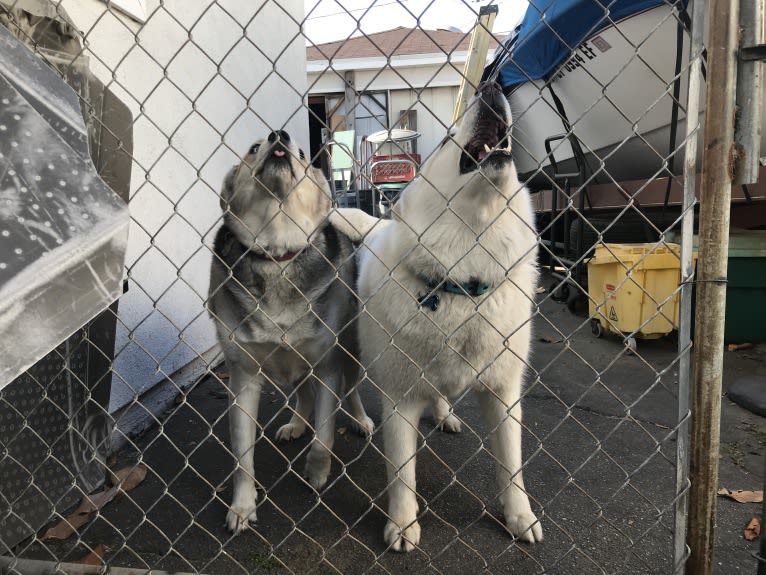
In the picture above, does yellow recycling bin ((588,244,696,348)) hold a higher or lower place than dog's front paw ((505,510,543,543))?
lower

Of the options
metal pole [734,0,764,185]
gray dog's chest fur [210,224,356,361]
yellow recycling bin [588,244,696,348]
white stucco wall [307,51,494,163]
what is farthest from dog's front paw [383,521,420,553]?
white stucco wall [307,51,494,163]

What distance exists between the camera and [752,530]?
1.85 metres

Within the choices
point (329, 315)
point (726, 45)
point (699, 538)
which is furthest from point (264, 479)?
point (726, 45)

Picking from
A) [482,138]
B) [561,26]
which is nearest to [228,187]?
[482,138]

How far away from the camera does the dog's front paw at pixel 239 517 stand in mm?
2016

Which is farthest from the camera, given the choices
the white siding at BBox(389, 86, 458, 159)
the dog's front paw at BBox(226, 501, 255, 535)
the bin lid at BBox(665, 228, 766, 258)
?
the white siding at BBox(389, 86, 458, 159)

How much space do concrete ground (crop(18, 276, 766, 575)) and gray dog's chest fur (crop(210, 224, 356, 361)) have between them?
16.9 inches

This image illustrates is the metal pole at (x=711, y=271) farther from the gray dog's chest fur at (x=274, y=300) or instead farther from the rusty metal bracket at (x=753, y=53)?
the gray dog's chest fur at (x=274, y=300)

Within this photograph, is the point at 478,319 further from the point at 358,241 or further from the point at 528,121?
the point at 528,121

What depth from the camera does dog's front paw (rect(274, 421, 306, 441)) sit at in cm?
286

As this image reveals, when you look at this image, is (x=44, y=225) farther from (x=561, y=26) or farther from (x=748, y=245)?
(x=748, y=245)

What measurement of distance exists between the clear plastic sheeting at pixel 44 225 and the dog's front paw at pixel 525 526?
5.25ft

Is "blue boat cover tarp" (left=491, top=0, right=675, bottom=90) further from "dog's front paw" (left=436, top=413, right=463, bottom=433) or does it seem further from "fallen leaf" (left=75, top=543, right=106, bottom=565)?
"fallen leaf" (left=75, top=543, right=106, bottom=565)

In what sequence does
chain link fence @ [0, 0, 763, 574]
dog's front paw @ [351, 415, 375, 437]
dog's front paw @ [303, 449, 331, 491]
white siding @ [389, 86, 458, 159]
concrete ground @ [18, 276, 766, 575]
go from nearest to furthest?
chain link fence @ [0, 0, 763, 574] → concrete ground @ [18, 276, 766, 575] → dog's front paw @ [303, 449, 331, 491] → dog's front paw @ [351, 415, 375, 437] → white siding @ [389, 86, 458, 159]
